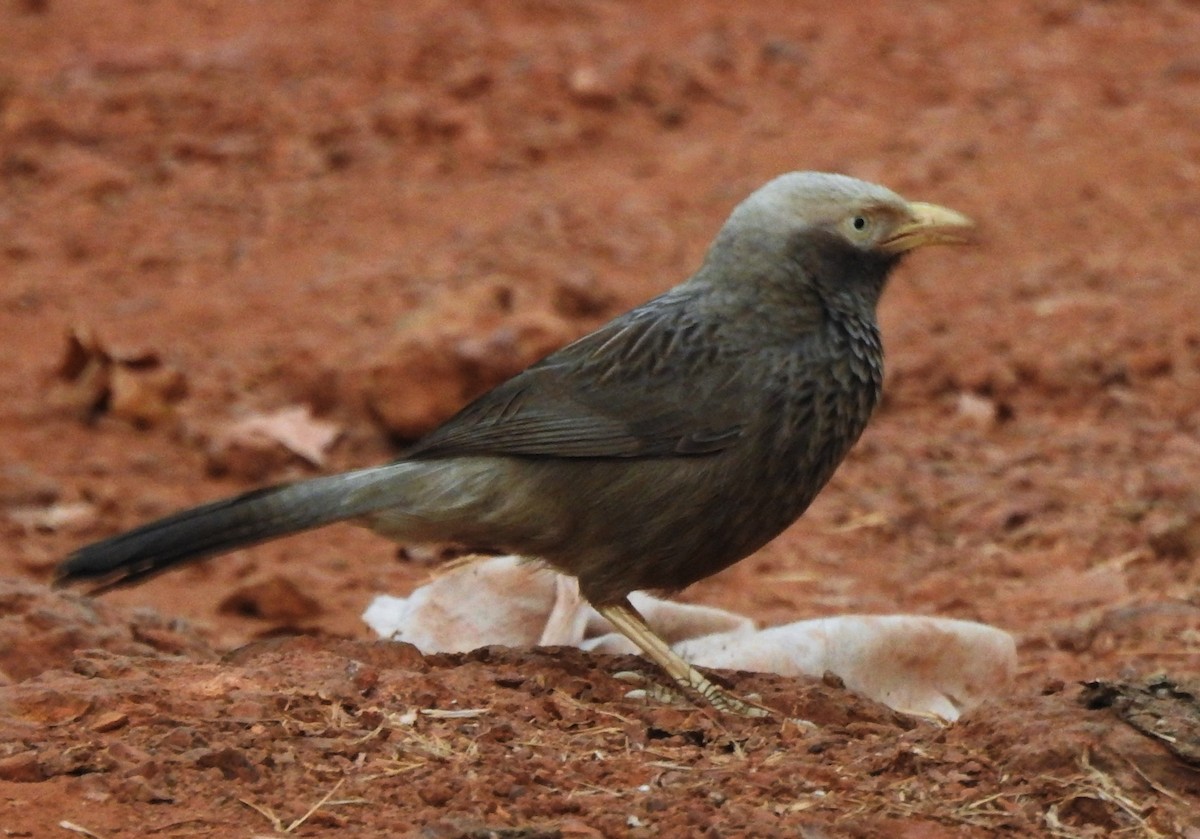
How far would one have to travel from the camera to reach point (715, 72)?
13.9 m

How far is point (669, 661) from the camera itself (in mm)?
5203

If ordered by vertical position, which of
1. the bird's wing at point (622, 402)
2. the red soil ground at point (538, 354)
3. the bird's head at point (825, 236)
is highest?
the bird's head at point (825, 236)

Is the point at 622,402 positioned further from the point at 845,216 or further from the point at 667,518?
the point at 845,216

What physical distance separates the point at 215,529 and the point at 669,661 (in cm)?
131

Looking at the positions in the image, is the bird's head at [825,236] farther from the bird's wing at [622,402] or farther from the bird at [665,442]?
the bird's wing at [622,402]

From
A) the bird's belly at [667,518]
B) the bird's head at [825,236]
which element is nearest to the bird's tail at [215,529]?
the bird's belly at [667,518]

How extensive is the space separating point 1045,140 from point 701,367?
795 centimetres

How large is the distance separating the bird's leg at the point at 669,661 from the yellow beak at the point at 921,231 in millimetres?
1321

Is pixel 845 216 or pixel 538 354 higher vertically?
pixel 845 216

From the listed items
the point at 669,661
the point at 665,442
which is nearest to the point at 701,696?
the point at 669,661

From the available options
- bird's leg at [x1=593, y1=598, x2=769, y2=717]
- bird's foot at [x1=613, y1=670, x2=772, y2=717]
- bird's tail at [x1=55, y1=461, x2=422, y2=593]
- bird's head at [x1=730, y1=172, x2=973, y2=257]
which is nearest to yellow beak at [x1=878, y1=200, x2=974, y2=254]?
bird's head at [x1=730, y1=172, x2=973, y2=257]

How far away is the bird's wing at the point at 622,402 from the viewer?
5.34 metres

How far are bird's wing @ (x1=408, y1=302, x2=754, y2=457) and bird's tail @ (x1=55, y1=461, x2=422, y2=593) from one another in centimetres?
32

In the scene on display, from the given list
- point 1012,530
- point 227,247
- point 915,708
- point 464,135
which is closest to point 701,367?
point 915,708
